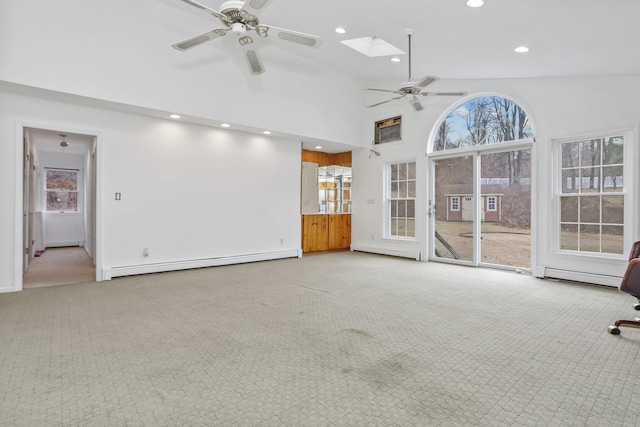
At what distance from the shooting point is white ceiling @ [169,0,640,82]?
126 inches

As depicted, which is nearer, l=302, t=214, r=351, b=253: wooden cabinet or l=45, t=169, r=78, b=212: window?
l=302, t=214, r=351, b=253: wooden cabinet

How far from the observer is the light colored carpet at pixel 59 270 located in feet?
15.8

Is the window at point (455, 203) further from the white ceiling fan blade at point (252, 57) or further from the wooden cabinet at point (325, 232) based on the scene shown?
the white ceiling fan blade at point (252, 57)

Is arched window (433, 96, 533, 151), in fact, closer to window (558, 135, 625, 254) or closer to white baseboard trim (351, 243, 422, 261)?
window (558, 135, 625, 254)

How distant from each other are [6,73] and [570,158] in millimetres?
7291

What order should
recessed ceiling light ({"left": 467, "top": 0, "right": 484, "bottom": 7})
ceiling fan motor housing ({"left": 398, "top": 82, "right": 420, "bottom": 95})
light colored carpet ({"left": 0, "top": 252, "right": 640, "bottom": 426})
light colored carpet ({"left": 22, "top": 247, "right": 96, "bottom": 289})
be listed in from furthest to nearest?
light colored carpet ({"left": 22, "top": 247, "right": 96, "bottom": 289}) → ceiling fan motor housing ({"left": 398, "top": 82, "right": 420, "bottom": 95}) → recessed ceiling light ({"left": 467, "top": 0, "right": 484, "bottom": 7}) → light colored carpet ({"left": 0, "top": 252, "right": 640, "bottom": 426})

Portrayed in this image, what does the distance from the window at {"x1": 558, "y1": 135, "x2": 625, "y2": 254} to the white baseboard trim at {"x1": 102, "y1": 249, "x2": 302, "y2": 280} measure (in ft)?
15.4

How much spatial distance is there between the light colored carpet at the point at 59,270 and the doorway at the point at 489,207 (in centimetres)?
613

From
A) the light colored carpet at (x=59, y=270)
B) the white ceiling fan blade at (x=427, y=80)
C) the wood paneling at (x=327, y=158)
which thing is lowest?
the light colored carpet at (x=59, y=270)

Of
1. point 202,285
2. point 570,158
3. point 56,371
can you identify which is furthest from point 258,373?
point 570,158

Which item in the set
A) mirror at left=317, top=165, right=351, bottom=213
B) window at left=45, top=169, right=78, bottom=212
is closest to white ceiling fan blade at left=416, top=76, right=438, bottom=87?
mirror at left=317, top=165, right=351, bottom=213

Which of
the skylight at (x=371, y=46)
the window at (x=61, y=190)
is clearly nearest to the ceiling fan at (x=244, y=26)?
the skylight at (x=371, y=46)

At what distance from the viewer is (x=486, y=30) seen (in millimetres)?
3848

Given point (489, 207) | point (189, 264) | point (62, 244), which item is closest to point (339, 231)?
point (489, 207)
